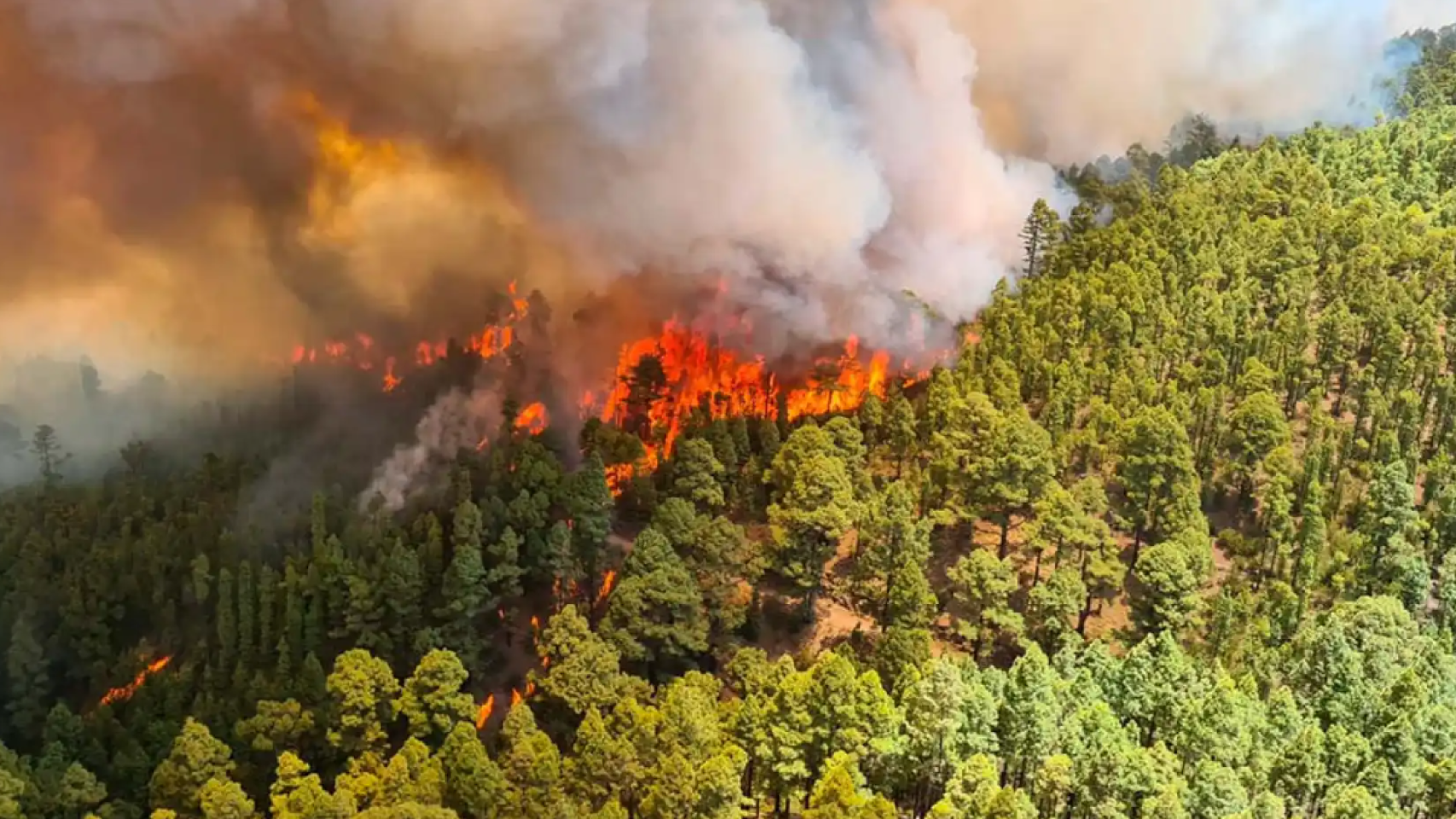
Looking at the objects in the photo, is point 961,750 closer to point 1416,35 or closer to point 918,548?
point 918,548

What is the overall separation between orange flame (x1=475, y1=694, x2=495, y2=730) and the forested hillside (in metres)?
0.40

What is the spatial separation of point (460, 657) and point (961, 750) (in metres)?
23.3

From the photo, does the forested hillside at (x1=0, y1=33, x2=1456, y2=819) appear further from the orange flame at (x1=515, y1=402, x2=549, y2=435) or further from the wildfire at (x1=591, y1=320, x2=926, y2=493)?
the orange flame at (x1=515, y1=402, x2=549, y2=435)

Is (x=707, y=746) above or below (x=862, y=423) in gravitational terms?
below

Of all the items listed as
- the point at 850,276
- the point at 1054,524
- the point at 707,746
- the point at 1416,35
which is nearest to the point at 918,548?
the point at 1054,524

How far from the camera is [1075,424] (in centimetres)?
7038

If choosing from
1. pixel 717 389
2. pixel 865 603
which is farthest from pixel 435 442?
pixel 865 603

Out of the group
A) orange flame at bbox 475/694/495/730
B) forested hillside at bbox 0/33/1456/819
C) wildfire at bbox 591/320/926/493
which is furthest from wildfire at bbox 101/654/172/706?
wildfire at bbox 591/320/926/493

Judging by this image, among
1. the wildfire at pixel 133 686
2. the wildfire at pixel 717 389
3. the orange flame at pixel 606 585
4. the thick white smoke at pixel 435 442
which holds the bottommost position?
the wildfire at pixel 133 686

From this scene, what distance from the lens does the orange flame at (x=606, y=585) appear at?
201ft

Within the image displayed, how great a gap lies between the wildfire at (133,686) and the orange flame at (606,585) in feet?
66.9

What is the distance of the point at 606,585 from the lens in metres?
62.2

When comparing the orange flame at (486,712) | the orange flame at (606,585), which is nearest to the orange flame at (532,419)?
the orange flame at (606,585)

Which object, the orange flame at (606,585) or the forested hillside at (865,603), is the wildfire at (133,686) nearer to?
the forested hillside at (865,603)
